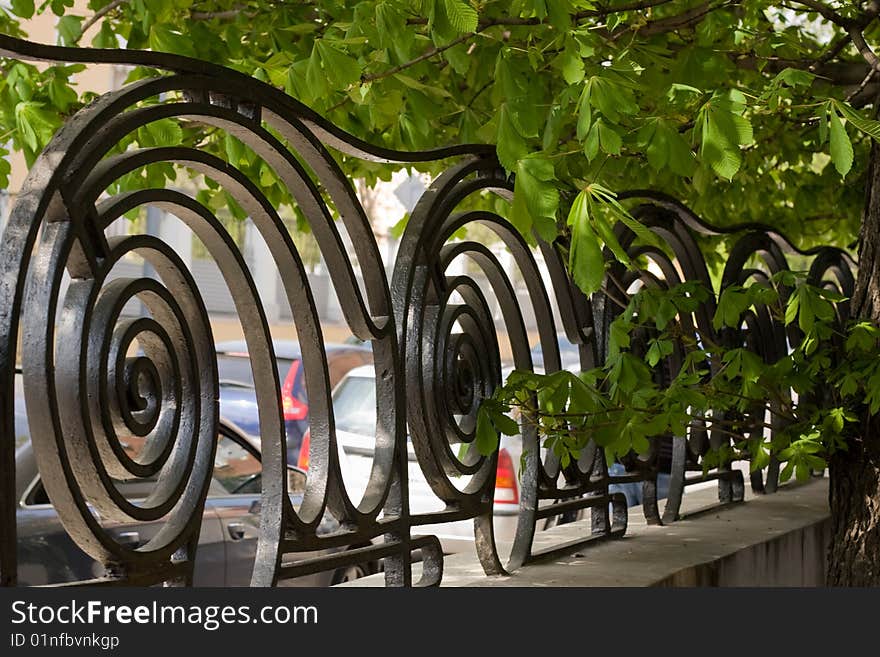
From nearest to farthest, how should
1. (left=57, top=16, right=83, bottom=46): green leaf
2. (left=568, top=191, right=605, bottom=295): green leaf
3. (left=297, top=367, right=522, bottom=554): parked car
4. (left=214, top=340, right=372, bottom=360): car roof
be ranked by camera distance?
1. (left=568, top=191, right=605, bottom=295): green leaf
2. (left=57, top=16, right=83, bottom=46): green leaf
3. (left=297, top=367, right=522, bottom=554): parked car
4. (left=214, top=340, right=372, bottom=360): car roof

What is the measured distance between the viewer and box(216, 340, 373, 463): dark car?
11070mm

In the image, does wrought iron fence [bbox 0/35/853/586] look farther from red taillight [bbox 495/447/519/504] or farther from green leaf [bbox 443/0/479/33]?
red taillight [bbox 495/447/519/504]

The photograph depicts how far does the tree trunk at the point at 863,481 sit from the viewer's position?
401 cm

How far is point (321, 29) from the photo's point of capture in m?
4.95

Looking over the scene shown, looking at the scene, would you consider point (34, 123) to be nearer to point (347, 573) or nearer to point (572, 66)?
point (572, 66)

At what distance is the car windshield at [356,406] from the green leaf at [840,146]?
6.60 metres

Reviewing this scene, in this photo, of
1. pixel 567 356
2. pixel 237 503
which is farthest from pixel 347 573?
pixel 567 356

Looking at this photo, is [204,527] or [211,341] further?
[204,527]

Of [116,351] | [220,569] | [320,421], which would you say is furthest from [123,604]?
[220,569]

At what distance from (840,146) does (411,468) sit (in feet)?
20.9

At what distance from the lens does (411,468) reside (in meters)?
8.76

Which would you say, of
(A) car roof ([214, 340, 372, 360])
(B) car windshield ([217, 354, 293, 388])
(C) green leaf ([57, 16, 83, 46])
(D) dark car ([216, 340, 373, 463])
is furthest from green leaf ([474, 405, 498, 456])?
(B) car windshield ([217, 354, 293, 388])

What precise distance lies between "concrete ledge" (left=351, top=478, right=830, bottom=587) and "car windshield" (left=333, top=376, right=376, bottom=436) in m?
3.85

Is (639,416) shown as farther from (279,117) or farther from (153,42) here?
(153,42)
